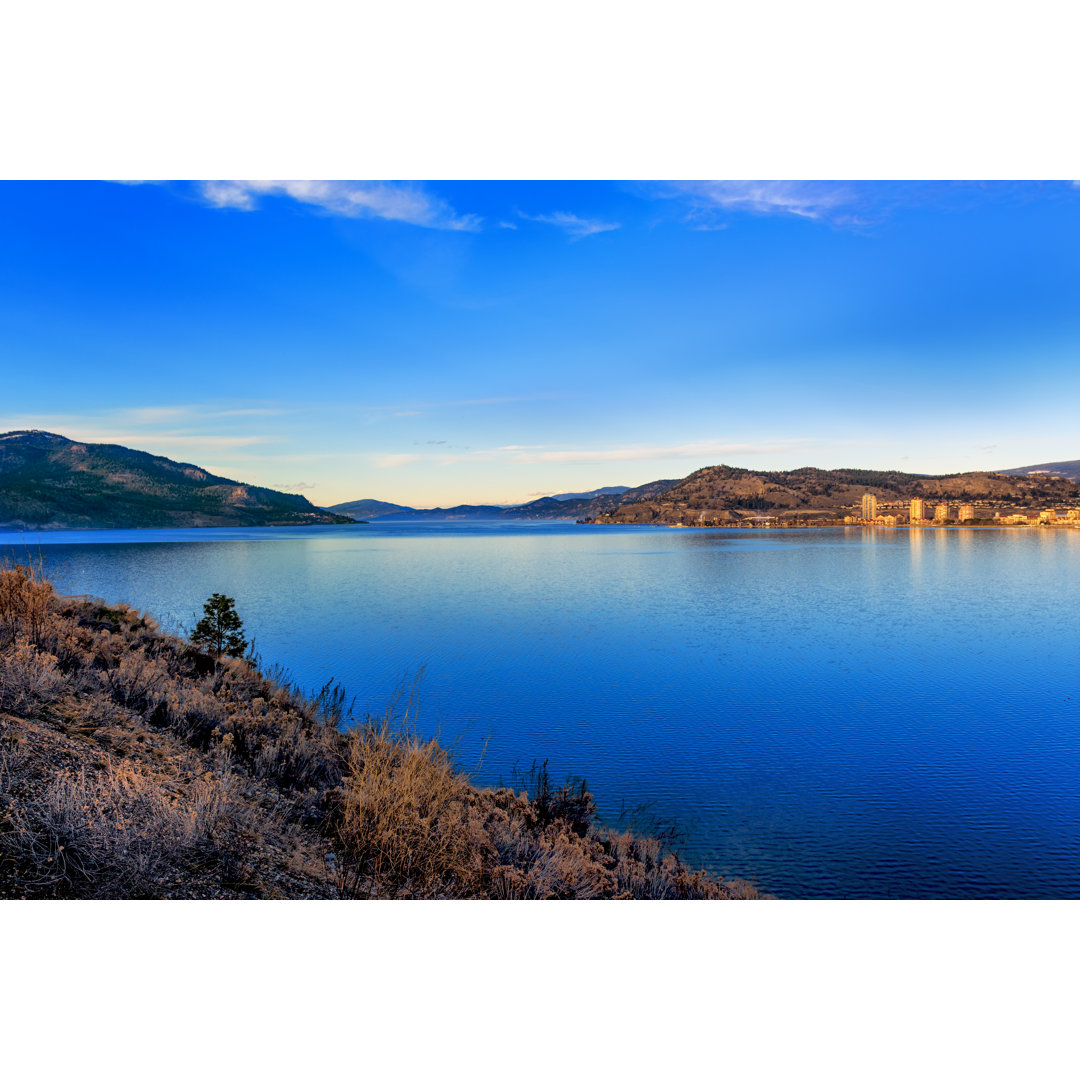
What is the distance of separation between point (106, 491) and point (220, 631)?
10694cm

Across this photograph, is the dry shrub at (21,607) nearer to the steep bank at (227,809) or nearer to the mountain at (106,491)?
the steep bank at (227,809)

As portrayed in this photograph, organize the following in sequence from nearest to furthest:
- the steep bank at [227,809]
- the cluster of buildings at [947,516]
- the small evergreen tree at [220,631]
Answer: the steep bank at [227,809] → the small evergreen tree at [220,631] → the cluster of buildings at [947,516]

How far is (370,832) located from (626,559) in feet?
133

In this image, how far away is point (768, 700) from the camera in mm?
11125

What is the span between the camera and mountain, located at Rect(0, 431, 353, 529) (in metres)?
79.8

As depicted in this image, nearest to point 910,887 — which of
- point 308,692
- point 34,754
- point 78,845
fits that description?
point 78,845

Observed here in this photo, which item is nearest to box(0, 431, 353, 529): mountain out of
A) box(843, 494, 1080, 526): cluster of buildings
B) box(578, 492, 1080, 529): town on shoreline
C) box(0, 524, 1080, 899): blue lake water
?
box(0, 524, 1080, 899): blue lake water

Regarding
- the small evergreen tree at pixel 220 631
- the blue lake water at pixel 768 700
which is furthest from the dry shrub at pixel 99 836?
the small evergreen tree at pixel 220 631

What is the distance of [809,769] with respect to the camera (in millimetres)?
8000

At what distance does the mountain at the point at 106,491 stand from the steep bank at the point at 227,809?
257 feet

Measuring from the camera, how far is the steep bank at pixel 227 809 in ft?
9.70

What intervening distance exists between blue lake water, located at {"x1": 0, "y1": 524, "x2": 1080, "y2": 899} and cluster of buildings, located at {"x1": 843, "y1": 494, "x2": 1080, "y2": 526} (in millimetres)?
81829

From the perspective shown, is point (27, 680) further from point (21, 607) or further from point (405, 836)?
point (405, 836)

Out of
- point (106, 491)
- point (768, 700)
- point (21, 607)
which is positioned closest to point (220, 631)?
point (21, 607)
